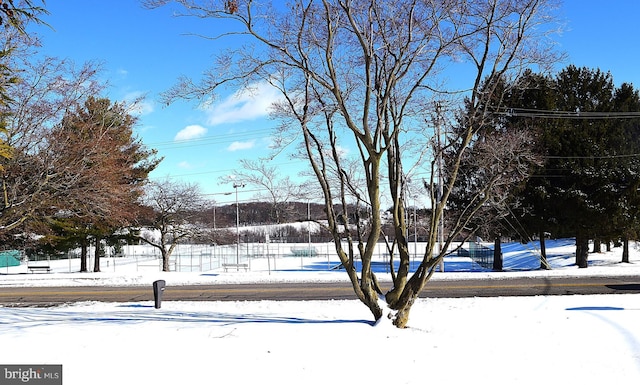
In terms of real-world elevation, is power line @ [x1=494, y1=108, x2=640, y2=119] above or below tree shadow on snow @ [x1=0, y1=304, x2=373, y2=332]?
above

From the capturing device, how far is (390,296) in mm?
9797

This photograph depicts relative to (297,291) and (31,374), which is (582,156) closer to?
(297,291)

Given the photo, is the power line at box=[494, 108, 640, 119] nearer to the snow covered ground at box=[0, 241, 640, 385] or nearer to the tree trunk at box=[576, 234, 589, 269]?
the tree trunk at box=[576, 234, 589, 269]

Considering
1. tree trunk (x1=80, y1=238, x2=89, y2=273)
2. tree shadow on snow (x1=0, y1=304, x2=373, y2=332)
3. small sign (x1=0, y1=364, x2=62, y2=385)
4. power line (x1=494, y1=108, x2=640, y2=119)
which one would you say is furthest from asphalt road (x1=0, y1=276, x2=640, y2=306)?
tree trunk (x1=80, y1=238, x2=89, y2=273)

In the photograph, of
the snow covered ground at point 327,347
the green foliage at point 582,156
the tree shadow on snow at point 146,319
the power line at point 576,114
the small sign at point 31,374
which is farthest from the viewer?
the power line at point 576,114

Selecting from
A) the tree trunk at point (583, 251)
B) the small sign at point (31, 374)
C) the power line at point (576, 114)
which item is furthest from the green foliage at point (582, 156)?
the small sign at point (31, 374)

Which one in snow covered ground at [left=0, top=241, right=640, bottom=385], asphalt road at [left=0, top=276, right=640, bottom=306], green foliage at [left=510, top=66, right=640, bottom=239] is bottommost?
asphalt road at [left=0, top=276, right=640, bottom=306]

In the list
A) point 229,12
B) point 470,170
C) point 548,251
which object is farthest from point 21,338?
point 548,251

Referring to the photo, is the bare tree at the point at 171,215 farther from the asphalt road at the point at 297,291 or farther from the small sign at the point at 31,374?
the small sign at the point at 31,374

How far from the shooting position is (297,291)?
18406 mm

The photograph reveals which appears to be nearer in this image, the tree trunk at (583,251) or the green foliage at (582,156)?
the green foliage at (582,156)

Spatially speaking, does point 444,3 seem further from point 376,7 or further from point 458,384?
point 458,384

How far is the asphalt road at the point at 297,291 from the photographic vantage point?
16.6m

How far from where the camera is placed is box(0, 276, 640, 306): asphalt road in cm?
1659
